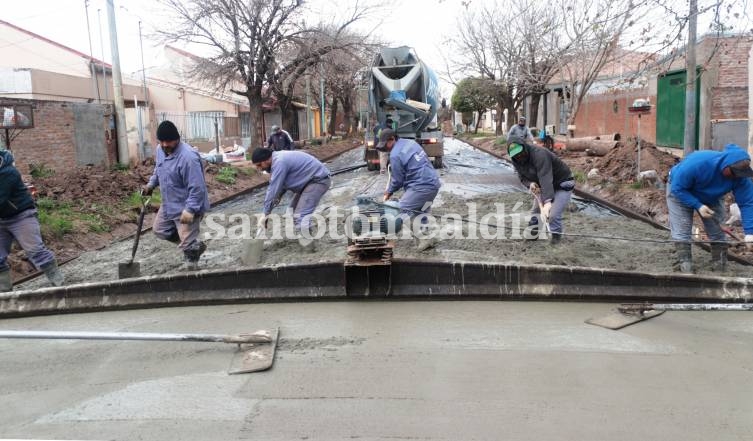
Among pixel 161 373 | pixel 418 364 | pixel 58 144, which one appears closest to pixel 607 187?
pixel 418 364

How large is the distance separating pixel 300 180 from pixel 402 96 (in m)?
8.74

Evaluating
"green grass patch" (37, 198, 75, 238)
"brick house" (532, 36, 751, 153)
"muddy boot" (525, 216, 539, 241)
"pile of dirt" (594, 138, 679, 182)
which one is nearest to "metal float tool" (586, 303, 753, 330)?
"muddy boot" (525, 216, 539, 241)

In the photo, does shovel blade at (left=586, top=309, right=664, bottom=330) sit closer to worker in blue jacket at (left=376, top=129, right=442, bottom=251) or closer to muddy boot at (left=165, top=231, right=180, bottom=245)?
worker in blue jacket at (left=376, top=129, right=442, bottom=251)

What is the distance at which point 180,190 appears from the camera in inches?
221

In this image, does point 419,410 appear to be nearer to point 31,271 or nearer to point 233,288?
point 233,288

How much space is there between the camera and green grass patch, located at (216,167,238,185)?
1434 centimetres

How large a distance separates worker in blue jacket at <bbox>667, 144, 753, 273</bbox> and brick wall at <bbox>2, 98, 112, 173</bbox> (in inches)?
491

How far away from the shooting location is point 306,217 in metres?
6.51

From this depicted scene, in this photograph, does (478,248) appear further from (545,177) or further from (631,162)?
(631,162)

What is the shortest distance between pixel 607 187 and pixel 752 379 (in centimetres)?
863

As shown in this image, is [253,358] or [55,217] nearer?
[253,358]

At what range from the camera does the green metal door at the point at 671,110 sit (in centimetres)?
1521

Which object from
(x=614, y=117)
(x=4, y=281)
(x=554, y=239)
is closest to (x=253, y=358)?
(x=4, y=281)

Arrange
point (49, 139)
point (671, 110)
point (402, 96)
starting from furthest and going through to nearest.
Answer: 1. point (671, 110)
2. point (402, 96)
3. point (49, 139)
